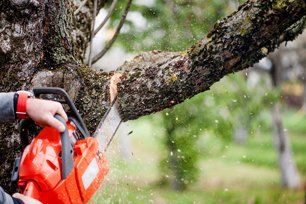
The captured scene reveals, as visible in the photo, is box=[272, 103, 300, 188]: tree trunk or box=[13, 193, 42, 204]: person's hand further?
box=[272, 103, 300, 188]: tree trunk

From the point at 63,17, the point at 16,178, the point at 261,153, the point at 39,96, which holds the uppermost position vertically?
the point at 63,17

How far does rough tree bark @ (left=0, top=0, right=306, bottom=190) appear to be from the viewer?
183 cm

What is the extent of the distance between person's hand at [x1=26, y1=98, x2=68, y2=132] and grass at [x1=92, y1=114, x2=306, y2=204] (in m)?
1.42

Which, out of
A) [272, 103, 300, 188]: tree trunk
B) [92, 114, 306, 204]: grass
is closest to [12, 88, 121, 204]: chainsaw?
[92, 114, 306, 204]: grass

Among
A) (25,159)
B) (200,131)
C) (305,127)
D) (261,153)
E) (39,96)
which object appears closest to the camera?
(25,159)

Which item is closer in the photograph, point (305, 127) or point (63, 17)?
point (63, 17)

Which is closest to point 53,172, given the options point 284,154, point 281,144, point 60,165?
point 60,165

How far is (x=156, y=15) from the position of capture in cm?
443

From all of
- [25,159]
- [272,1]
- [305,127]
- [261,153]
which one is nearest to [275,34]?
[272,1]

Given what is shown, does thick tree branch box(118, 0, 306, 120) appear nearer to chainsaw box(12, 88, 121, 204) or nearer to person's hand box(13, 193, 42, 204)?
chainsaw box(12, 88, 121, 204)

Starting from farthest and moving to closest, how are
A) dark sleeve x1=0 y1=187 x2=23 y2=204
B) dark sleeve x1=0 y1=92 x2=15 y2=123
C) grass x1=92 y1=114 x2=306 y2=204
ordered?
1. grass x1=92 y1=114 x2=306 y2=204
2. dark sleeve x1=0 y1=92 x2=15 y2=123
3. dark sleeve x1=0 y1=187 x2=23 y2=204

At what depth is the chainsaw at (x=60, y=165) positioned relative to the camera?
1.69m

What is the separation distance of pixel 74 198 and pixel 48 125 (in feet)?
0.92

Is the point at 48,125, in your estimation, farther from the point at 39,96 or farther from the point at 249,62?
the point at 249,62
